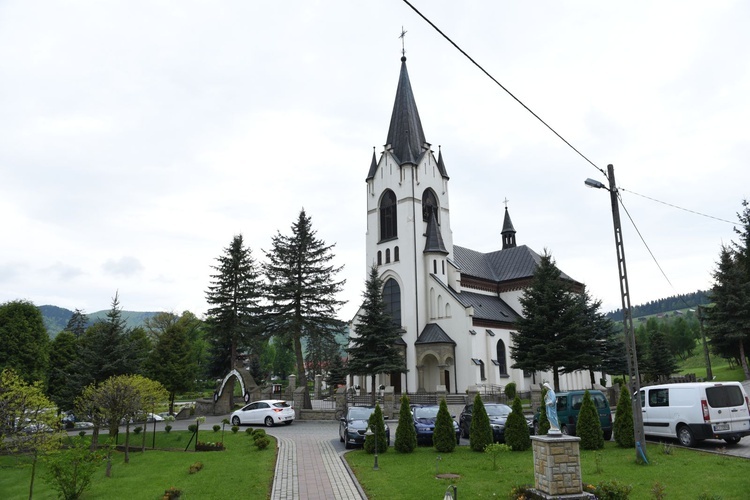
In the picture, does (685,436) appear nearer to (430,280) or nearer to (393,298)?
(430,280)

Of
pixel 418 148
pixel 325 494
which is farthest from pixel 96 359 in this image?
pixel 418 148

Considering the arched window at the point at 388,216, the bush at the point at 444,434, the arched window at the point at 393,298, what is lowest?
the bush at the point at 444,434

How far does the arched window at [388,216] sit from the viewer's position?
4372 cm

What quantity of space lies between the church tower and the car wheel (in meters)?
25.0

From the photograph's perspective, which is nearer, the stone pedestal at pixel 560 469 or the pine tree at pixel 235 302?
the stone pedestal at pixel 560 469

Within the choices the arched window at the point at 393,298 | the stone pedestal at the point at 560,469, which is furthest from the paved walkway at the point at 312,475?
the arched window at the point at 393,298

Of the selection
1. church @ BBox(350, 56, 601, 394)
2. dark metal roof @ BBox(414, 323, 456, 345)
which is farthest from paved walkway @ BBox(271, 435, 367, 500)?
dark metal roof @ BBox(414, 323, 456, 345)

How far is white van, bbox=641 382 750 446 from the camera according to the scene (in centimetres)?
1346

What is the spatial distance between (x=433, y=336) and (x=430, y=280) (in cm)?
485

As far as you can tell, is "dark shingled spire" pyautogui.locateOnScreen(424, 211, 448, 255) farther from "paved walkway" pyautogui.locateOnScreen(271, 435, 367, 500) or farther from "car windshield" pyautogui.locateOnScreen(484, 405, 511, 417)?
"paved walkway" pyautogui.locateOnScreen(271, 435, 367, 500)

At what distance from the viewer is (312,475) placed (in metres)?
12.3

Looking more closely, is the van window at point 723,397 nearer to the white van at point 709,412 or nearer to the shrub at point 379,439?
the white van at point 709,412

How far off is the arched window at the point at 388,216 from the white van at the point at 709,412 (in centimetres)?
3040

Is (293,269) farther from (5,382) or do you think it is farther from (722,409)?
(722,409)
